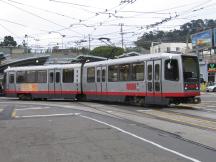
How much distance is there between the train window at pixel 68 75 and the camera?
35594 millimetres

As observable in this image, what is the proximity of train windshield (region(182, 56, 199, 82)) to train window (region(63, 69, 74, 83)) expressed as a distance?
12.6 metres

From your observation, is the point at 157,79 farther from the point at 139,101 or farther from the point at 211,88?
the point at 211,88

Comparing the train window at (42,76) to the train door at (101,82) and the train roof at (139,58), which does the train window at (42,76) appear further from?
the train door at (101,82)

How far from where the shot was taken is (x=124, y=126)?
1672cm

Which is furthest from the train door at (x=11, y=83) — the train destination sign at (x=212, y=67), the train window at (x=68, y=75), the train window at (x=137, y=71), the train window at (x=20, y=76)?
the train destination sign at (x=212, y=67)

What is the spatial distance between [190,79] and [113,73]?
6775 millimetres

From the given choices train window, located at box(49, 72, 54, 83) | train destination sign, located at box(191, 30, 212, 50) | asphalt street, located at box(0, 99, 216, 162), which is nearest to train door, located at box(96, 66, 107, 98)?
train window, located at box(49, 72, 54, 83)

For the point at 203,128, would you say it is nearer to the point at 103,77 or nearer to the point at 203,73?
the point at 103,77

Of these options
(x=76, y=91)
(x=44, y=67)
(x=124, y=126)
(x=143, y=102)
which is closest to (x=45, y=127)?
(x=124, y=126)

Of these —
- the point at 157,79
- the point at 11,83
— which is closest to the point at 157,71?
the point at 157,79

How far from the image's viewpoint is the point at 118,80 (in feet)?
96.4

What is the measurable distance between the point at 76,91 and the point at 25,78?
6192mm

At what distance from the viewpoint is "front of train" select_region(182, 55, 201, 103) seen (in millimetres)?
24516

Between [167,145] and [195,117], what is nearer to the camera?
[167,145]
